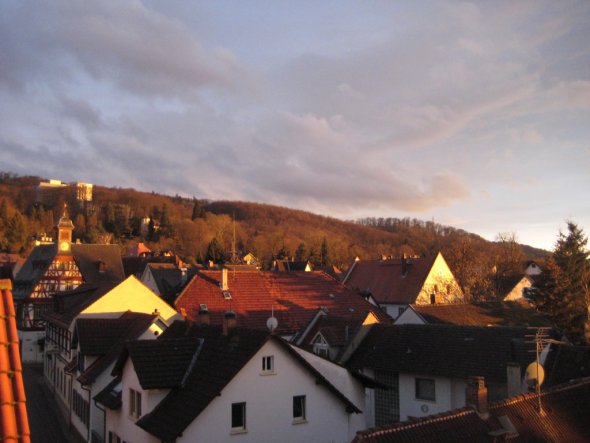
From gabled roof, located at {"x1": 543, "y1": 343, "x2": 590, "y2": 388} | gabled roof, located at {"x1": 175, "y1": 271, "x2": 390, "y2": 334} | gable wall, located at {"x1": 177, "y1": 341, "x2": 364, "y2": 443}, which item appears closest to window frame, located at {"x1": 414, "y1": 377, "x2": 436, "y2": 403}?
gabled roof, located at {"x1": 543, "y1": 343, "x2": 590, "y2": 388}

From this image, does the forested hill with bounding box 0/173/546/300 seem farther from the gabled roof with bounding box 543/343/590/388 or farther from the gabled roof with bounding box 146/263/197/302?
the gabled roof with bounding box 543/343/590/388

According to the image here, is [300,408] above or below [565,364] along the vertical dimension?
below

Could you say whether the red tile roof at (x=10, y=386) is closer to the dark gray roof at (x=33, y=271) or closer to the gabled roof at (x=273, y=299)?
the gabled roof at (x=273, y=299)

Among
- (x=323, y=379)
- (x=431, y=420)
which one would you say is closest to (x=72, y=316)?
(x=323, y=379)

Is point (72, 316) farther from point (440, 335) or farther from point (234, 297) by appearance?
point (440, 335)

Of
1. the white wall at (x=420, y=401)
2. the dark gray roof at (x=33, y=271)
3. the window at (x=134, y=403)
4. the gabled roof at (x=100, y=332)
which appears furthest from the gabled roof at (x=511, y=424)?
the dark gray roof at (x=33, y=271)

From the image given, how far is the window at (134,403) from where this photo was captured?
1836cm

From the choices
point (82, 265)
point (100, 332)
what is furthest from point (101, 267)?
point (100, 332)

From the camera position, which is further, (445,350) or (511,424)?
(445,350)

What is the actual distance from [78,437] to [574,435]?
2100cm

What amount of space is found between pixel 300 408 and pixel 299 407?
0.05 meters

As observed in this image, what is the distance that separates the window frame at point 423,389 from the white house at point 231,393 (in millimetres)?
6083

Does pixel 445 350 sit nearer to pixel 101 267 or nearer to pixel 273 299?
pixel 273 299

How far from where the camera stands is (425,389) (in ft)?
81.7
